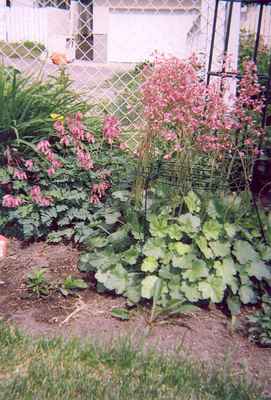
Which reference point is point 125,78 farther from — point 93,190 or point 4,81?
point 93,190

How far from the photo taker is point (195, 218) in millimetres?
3164

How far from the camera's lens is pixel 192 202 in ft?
10.6

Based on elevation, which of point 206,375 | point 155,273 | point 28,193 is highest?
point 28,193

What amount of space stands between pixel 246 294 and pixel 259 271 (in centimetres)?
14

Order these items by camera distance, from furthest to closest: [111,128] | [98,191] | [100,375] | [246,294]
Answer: [98,191], [111,128], [246,294], [100,375]

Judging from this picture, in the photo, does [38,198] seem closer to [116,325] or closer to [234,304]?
[116,325]

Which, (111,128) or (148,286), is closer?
(148,286)

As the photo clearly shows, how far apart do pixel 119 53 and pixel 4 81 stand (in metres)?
1.88

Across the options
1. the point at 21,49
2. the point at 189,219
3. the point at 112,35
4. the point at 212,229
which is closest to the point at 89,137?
the point at 189,219

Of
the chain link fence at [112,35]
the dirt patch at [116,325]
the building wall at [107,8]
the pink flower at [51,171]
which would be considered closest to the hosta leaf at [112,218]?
the dirt patch at [116,325]

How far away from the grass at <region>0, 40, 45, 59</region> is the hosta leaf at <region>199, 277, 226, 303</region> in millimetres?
2911

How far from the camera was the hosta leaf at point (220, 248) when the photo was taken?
10.2 feet

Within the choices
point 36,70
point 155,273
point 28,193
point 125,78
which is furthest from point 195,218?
point 125,78

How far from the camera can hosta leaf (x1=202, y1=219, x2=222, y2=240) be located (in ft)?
10.3
